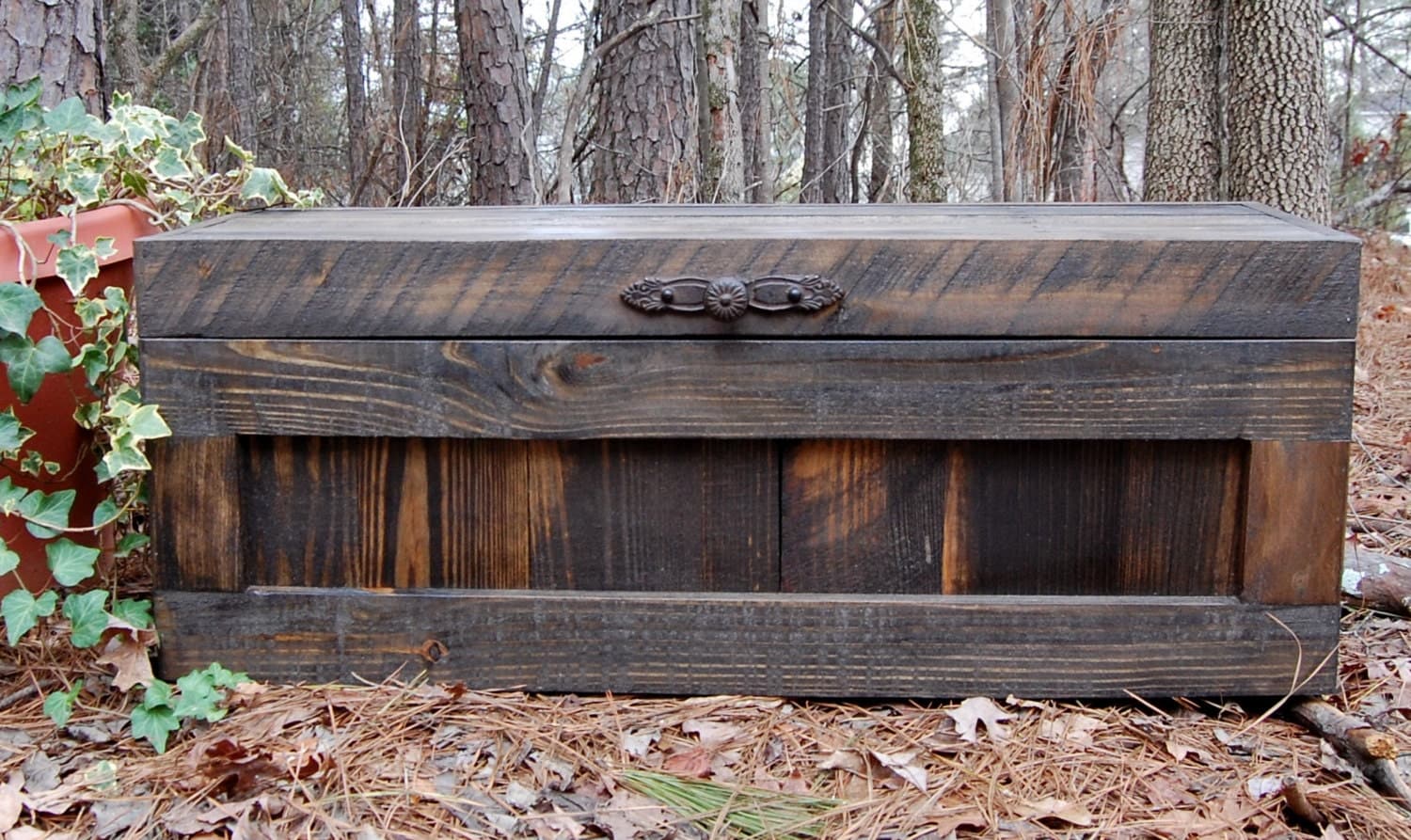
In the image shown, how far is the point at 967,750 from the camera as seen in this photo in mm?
1445

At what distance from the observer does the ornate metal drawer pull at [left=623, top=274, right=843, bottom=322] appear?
1.43 m

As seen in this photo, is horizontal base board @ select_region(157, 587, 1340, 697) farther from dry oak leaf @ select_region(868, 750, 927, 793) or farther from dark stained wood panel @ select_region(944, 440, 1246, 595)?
dry oak leaf @ select_region(868, 750, 927, 793)

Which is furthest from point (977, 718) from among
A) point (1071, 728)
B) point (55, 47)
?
point (55, 47)

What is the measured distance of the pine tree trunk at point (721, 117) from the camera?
413 cm

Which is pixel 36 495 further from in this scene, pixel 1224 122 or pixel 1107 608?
pixel 1224 122

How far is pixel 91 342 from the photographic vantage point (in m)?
1.66

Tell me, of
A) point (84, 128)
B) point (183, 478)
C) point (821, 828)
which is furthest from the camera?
point (84, 128)

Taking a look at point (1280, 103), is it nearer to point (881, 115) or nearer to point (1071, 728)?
point (1071, 728)

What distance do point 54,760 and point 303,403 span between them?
0.54m

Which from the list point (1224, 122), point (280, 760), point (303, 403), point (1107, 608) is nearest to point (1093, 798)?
point (1107, 608)

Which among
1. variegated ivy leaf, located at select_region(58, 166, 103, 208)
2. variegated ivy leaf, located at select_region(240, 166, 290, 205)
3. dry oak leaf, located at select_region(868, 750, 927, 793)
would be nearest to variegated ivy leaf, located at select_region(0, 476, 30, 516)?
variegated ivy leaf, located at select_region(58, 166, 103, 208)

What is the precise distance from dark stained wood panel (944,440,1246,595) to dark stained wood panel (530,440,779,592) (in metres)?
0.26

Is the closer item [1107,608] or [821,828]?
[821,828]

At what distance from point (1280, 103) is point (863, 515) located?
2.94 m
